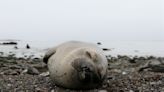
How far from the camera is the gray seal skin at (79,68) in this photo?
7.39 m

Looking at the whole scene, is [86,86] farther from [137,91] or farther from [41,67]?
[41,67]

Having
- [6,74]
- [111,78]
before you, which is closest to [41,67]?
[6,74]

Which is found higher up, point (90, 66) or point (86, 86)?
point (90, 66)

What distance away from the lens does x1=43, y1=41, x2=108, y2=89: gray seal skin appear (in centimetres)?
739

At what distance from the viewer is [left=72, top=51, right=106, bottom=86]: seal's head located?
7.29m

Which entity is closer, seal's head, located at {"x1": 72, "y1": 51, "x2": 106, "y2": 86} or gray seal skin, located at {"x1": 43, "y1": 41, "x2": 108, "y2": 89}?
seal's head, located at {"x1": 72, "y1": 51, "x2": 106, "y2": 86}

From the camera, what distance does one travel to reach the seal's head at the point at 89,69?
23.9 ft

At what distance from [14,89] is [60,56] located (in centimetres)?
138

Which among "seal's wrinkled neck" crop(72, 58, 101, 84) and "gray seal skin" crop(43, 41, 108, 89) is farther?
"gray seal skin" crop(43, 41, 108, 89)

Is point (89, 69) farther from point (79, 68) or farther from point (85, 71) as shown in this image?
point (79, 68)

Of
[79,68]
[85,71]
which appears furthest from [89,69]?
[79,68]

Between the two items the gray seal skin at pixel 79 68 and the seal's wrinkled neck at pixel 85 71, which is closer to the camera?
the seal's wrinkled neck at pixel 85 71

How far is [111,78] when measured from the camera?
979cm

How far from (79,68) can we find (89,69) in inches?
10.9
